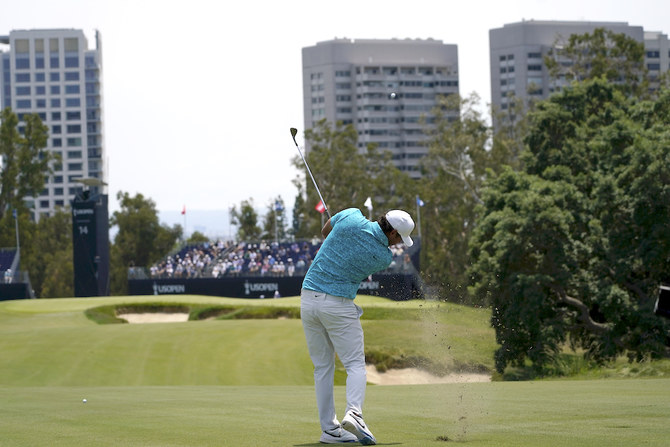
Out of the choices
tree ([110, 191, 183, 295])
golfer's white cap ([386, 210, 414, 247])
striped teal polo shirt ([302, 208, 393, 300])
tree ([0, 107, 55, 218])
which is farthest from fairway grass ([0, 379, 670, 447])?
tree ([110, 191, 183, 295])

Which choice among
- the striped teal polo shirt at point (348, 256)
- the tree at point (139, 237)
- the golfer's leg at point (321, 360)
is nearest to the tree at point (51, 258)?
the tree at point (139, 237)

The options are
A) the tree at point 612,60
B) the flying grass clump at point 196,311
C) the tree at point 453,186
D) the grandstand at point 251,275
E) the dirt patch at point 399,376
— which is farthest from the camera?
the tree at point 453,186

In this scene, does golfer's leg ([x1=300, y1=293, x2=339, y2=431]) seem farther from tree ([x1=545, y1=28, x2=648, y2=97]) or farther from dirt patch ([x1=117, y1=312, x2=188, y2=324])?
tree ([x1=545, y1=28, x2=648, y2=97])

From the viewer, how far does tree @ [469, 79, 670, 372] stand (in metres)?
31.5

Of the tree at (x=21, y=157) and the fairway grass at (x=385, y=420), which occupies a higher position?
the tree at (x=21, y=157)

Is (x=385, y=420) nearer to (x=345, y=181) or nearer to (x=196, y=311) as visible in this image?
(x=196, y=311)

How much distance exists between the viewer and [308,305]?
8352mm

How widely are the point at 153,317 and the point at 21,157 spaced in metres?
46.0

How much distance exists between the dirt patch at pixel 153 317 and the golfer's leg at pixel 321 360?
141 feet

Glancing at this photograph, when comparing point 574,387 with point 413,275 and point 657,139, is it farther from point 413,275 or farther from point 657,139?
point 413,275

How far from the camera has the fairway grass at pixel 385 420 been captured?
832 centimetres

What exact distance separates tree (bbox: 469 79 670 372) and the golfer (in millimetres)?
21616

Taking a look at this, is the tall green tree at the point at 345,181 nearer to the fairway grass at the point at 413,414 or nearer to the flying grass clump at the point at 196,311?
the flying grass clump at the point at 196,311

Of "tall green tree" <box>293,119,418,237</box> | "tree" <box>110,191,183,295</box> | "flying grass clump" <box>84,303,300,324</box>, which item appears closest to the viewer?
"flying grass clump" <box>84,303,300,324</box>
